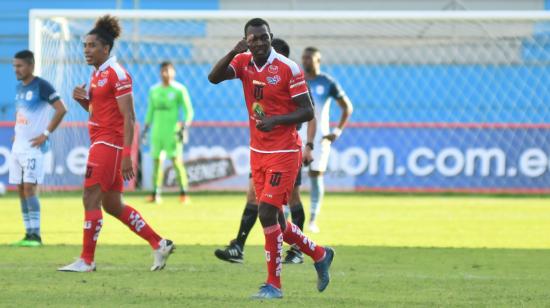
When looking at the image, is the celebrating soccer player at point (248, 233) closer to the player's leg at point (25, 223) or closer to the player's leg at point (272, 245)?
the player's leg at point (272, 245)

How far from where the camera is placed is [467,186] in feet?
69.5

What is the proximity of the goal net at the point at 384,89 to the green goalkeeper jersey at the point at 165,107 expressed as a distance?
122 cm

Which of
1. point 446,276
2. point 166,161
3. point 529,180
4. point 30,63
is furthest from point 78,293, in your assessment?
point 529,180

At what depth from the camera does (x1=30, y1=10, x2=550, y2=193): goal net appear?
1941 centimetres

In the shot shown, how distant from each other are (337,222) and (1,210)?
5.17 meters

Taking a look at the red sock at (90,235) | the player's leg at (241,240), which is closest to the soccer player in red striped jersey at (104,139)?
the red sock at (90,235)

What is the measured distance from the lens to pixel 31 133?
39.0ft

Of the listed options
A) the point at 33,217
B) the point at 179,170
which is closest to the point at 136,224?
the point at 33,217

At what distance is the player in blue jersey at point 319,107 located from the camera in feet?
42.5

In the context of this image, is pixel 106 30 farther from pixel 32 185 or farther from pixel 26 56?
pixel 32 185

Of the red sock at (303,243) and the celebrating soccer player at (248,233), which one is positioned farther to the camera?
the celebrating soccer player at (248,233)

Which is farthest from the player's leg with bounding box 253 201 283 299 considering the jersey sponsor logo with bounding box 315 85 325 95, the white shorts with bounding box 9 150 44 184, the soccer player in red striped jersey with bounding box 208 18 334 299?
the jersey sponsor logo with bounding box 315 85 325 95

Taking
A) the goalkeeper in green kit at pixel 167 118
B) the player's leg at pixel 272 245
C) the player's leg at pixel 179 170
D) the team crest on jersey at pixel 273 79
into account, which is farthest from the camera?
the goalkeeper in green kit at pixel 167 118

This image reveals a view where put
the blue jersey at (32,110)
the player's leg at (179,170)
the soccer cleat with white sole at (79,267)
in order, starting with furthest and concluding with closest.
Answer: the player's leg at (179,170) < the blue jersey at (32,110) < the soccer cleat with white sole at (79,267)
